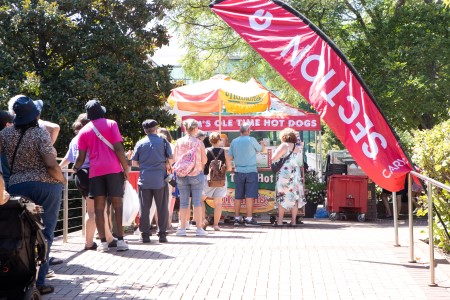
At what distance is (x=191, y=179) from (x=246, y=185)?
2941mm

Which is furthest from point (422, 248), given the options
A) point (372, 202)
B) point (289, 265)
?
point (372, 202)

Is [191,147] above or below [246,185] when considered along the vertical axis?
above

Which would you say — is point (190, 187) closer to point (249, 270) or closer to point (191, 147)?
point (191, 147)

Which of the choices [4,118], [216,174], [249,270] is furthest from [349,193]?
[4,118]

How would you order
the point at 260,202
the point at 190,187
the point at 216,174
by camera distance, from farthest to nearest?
1. the point at 260,202
2. the point at 216,174
3. the point at 190,187

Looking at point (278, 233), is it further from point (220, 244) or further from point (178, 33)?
point (178, 33)

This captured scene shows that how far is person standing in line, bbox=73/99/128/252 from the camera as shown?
11.0 m

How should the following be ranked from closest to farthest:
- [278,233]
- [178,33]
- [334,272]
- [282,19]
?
[334,272] < [282,19] < [278,233] < [178,33]

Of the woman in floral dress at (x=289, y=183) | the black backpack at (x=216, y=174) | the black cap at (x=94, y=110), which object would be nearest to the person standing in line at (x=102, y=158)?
the black cap at (x=94, y=110)

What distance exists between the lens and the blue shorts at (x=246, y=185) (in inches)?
655

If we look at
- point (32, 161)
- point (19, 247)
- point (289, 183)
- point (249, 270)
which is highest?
point (289, 183)

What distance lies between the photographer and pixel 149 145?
1287cm

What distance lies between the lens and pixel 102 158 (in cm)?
1100

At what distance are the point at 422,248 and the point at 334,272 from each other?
6.24 feet
